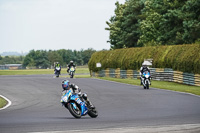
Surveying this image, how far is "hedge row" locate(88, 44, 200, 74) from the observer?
115 ft

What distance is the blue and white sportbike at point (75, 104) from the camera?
1290 cm

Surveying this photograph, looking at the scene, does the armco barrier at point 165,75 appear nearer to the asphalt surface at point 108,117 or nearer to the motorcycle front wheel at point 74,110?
the asphalt surface at point 108,117

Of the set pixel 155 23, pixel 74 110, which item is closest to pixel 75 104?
pixel 74 110

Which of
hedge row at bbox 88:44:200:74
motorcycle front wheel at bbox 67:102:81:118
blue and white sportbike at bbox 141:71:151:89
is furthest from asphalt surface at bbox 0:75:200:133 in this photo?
hedge row at bbox 88:44:200:74

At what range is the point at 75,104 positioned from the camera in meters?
13.1

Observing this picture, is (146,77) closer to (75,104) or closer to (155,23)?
(75,104)

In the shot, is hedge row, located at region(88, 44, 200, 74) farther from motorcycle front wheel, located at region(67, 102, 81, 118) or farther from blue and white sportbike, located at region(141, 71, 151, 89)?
motorcycle front wheel, located at region(67, 102, 81, 118)

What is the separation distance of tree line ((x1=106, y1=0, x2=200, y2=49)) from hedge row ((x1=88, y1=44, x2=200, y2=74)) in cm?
589

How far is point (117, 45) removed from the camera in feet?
287

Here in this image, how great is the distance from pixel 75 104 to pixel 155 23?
179ft

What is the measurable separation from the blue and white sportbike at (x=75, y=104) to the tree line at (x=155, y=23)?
112 ft

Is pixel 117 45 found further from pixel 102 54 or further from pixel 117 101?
pixel 117 101

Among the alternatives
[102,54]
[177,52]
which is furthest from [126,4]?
[177,52]

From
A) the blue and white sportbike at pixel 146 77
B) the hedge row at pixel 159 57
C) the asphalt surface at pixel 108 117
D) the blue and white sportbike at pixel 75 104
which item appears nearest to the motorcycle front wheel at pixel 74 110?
the blue and white sportbike at pixel 75 104
